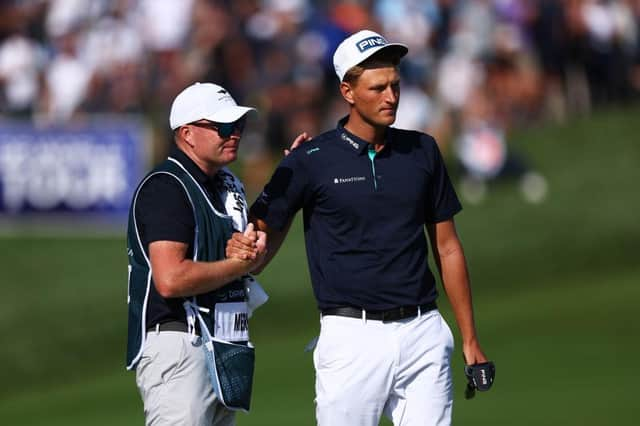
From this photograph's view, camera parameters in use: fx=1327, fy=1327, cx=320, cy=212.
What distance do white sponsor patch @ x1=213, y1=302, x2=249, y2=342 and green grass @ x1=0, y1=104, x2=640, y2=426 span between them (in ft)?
15.4

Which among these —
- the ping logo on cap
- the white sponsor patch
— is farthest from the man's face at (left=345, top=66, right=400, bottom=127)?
the white sponsor patch

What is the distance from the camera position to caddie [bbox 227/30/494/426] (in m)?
5.91

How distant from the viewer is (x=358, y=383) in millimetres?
5879

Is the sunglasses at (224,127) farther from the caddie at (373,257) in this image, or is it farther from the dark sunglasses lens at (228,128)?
the caddie at (373,257)

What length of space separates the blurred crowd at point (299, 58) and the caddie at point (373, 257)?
419 inches

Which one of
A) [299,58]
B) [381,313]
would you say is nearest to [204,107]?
[381,313]

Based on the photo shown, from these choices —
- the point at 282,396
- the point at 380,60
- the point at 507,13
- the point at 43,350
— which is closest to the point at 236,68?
the point at 507,13

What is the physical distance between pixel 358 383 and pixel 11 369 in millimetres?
8470

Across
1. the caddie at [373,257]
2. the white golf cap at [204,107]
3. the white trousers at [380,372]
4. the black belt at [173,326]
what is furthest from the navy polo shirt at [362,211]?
the black belt at [173,326]

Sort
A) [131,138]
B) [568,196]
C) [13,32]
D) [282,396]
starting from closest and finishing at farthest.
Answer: [282,396] → [131,138] → [568,196] → [13,32]

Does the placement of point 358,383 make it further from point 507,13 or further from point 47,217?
point 507,13

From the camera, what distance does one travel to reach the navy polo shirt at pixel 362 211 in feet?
19.6

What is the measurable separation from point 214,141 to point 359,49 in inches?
30.5

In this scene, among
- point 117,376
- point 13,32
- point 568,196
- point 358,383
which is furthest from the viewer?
point 13,32
